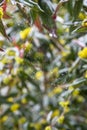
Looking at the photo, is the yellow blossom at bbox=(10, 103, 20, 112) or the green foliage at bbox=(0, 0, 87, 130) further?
the yellow blossom at bbox=(10, 103, 20, 112)

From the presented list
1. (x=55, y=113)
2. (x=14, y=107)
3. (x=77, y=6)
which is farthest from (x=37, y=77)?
(x=77, y=6)

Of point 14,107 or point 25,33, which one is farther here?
point 14,107

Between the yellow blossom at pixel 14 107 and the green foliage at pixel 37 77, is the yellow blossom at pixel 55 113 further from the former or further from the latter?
the yellow blossom at pixel 14 107

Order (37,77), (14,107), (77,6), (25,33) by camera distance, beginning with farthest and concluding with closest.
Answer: (37,77)
(14,107)
(25,33)
(77,6)

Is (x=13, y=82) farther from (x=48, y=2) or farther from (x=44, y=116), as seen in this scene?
(x=48, y=2)

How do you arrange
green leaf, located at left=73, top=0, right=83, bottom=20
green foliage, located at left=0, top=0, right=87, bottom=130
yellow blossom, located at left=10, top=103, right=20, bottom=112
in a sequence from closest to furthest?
1. green leaf, located at left=73, top=0, right=83, bottom=20
2. green foliage, located at left=0, top=0, right=87, bottom=130
3. yellow blossom, located at left=10, top=103, right=20, bottom=112

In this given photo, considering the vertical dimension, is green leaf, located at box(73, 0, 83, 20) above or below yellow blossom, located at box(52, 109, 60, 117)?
above

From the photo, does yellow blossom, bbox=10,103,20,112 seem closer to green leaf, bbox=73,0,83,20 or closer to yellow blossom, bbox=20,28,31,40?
yellow blossom, bbox=20,28,31,40

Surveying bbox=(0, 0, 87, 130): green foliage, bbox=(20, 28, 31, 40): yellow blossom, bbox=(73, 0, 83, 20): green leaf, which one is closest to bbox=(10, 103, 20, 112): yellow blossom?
bbox=(0, 0, 87, 130): green foliage

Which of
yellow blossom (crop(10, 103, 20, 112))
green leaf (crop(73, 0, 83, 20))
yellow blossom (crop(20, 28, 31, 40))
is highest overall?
green leaf (crop(73, 0, 83, 20))

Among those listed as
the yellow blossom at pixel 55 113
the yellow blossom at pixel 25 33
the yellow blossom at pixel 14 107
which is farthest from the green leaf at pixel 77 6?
the yellow blossom at pixel 14 107

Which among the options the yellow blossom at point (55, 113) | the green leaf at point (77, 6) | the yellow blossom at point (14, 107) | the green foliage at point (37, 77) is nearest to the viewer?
the green leaf at point (77, 6)

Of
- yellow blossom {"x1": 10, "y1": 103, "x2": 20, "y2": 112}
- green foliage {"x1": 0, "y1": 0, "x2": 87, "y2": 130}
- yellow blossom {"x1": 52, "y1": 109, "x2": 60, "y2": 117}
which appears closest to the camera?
green foliage {"x1": 0, "y1": 0, "x2": 87, "y2": 130}

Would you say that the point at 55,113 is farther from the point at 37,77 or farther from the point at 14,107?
the point at 37,77
